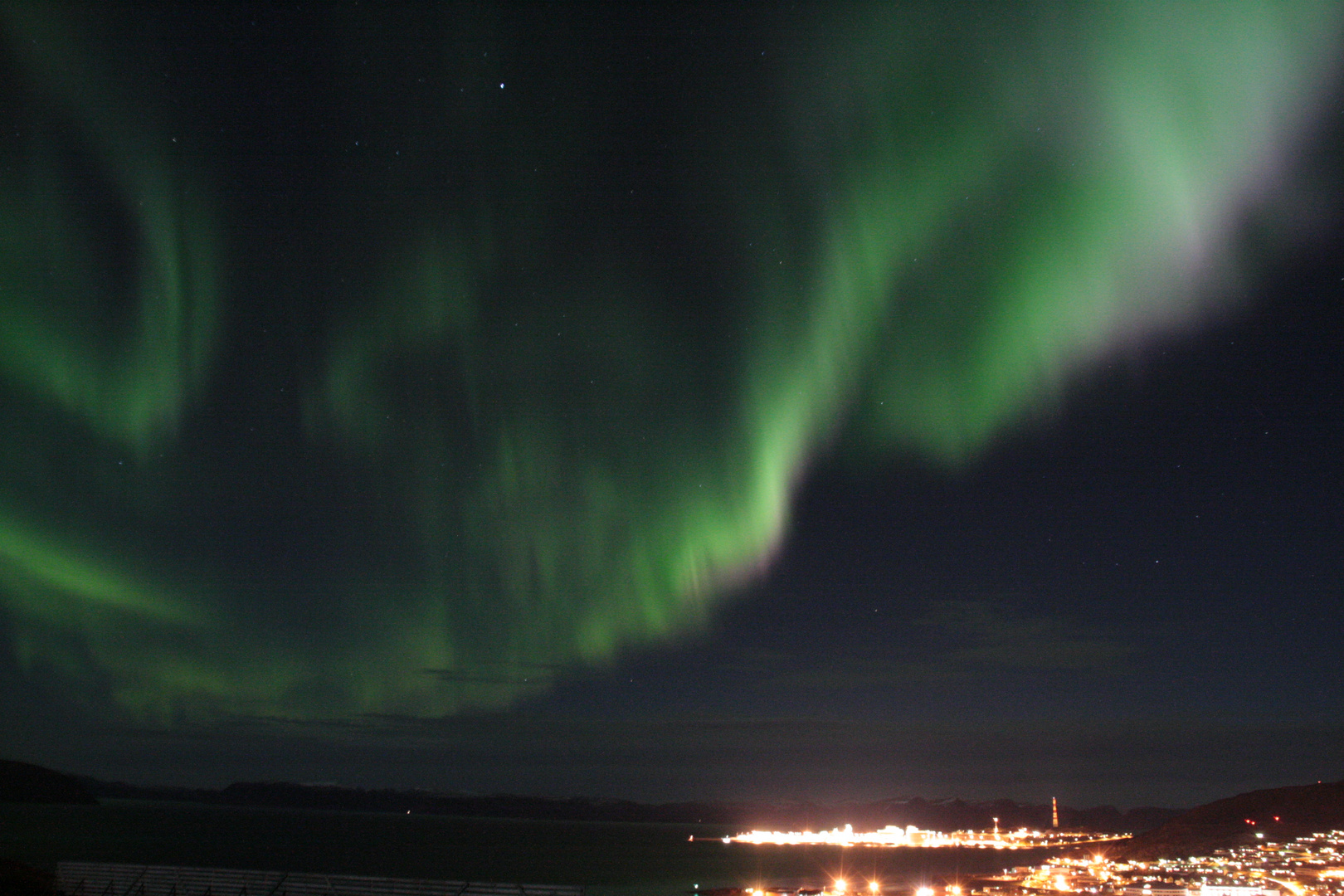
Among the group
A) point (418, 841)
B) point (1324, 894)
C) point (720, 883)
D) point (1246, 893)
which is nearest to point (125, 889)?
point (1246, 893)

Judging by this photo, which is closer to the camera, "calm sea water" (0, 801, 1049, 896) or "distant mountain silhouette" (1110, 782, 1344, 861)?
"calm sea water" (0, 801, 1049, 896)

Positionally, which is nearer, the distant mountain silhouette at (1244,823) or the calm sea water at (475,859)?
the calm sea water at (475,859)

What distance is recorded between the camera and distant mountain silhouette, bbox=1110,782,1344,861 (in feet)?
487

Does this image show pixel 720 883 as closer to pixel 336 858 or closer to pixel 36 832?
pixel 336 858

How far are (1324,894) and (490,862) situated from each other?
10222 cm

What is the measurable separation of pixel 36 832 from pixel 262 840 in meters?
35.2

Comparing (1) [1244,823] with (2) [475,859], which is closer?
(2) [475,859]

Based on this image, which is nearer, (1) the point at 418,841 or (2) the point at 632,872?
(2) the point at 632,872

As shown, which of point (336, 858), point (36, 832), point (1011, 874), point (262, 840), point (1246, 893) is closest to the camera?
point (1246, 893)

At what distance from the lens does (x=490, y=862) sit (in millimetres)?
139625

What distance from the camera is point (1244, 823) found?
571 feet

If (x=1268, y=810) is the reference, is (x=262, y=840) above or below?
below

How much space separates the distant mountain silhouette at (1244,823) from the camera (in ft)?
487

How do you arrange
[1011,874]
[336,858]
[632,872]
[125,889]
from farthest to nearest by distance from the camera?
[632,872] < [336,858] < [1011,874] < [125,889]
